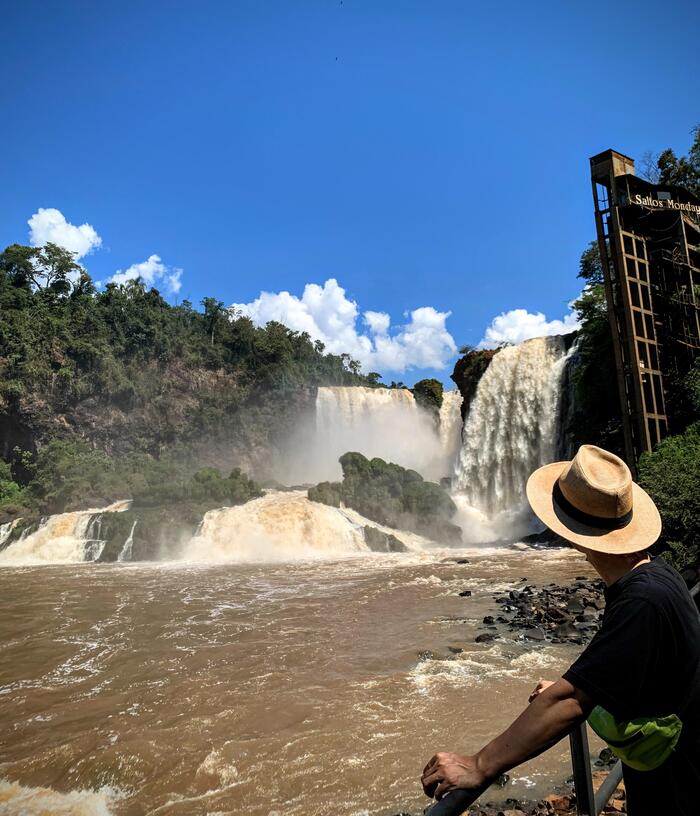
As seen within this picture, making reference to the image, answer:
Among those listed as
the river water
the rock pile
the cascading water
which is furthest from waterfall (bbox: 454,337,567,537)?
the rock pile

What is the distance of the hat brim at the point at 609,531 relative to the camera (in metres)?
1.77

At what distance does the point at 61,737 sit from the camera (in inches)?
250

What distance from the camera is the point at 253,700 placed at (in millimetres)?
7215

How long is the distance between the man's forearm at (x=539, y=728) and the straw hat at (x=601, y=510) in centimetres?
46

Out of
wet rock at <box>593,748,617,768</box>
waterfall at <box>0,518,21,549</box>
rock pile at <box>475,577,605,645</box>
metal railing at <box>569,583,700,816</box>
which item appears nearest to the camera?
metal railing at <box>569,583,700,816</box>

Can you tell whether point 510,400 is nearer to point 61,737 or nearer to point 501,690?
→ point 501,690

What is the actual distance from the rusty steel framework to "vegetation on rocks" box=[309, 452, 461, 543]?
31.7 feet

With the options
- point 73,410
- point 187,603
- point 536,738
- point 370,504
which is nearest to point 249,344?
point 73,410

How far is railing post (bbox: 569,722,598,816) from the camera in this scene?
166cm

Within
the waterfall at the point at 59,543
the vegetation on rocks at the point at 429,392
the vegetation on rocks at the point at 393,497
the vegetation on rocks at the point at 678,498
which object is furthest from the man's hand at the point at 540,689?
the vegetation on rocks at the point at 429,392

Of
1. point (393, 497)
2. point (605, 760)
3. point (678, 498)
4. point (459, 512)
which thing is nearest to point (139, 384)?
point (393, 497)

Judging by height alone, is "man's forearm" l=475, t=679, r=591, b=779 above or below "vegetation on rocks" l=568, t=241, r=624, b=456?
below

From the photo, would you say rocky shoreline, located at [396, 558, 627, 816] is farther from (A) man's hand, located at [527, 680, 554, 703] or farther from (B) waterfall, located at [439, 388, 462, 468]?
(B) waterfall, located at [439, 388, 462, 468]

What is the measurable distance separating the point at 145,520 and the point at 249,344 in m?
26.3
